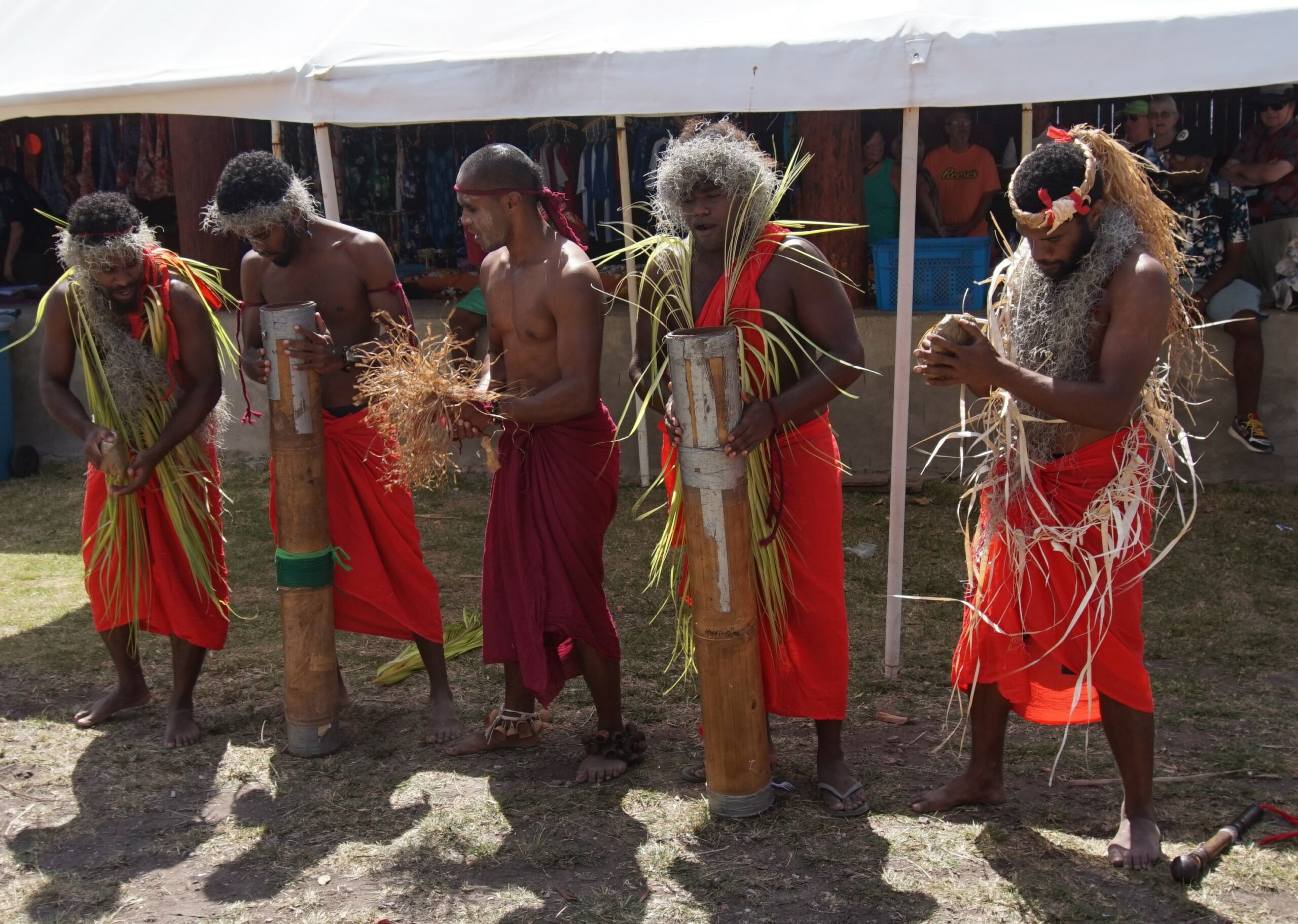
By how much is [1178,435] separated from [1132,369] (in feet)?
1.53

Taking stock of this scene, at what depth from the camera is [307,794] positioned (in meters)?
3.87

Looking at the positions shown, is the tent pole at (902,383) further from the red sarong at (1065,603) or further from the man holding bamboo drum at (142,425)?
the man holding bamboo drum at (142,425)

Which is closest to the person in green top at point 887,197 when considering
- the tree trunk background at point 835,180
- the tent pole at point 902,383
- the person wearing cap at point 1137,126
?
the tree trunk background at point 835,180

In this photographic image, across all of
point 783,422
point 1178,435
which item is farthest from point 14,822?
point 1178,435

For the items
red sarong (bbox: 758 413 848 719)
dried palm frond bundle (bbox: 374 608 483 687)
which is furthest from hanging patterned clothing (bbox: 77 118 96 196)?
red sarong (bbox: 758 413 848 719)

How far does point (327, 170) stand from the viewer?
14.7ft

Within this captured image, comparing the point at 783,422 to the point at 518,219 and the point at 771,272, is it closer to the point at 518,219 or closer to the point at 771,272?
the point at 771,272

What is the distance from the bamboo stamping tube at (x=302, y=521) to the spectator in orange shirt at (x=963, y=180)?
17.3ft

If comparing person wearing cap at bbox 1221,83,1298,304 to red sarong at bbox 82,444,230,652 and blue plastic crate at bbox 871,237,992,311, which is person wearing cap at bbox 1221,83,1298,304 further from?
red sarong at bbox 82,444,230,652

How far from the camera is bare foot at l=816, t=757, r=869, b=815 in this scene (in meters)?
3.59

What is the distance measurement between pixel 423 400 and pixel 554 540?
62 cm

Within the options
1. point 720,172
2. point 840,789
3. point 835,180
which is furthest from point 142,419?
point 835,180

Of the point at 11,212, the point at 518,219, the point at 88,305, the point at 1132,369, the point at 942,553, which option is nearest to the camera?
the point at 1132,369

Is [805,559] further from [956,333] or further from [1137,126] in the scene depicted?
[1137,126]
